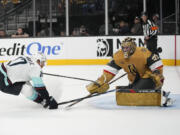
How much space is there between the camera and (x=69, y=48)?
10.8 metres

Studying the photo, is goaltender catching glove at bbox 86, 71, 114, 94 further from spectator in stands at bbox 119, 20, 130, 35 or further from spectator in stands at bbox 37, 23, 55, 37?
spectator in stands at bbox 37, 23, 55, 37

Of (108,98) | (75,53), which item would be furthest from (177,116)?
(75,53)

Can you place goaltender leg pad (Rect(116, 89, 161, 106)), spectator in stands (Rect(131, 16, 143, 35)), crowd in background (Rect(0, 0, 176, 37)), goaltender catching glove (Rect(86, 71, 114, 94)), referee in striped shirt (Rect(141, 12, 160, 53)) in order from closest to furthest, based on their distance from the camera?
1. goaltender leg pad (Rect(116, 89, 161, 106))
2. goaltender catching glove (Rect(86, 71, 114, 94))
3. referee in striped shirt (Rect(141, 12, 160, 53))
4. spectator in stands (Rect(131, 16, 143, 35))
5. crowd in background (Rect(0, 0, 176, 37))

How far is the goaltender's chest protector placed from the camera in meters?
5.07

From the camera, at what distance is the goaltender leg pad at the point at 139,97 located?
5.03 metres

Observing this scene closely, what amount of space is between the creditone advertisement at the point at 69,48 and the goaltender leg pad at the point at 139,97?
5428 mm

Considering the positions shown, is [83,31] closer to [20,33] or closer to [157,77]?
[20,33]

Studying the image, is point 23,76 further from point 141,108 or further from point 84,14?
point 84,14

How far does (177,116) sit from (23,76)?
174 cm

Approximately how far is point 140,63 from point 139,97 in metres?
0.39

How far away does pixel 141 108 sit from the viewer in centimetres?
507

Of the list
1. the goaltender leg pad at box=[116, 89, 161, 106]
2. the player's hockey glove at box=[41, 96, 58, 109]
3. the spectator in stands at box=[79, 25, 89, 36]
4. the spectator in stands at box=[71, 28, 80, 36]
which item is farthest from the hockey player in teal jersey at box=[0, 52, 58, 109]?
the spectator in stands at box=[71, 28, 80, 36]

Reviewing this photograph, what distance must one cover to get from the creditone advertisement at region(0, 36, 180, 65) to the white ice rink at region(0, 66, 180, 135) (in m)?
4.33

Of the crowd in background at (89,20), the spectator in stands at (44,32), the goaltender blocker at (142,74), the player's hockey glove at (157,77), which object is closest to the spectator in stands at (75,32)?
the crowd in background at (89,20)
